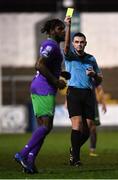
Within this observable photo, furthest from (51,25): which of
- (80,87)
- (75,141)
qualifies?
(75,141)

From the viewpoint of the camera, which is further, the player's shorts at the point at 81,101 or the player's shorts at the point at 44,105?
the player's shorts at the point at 81,101

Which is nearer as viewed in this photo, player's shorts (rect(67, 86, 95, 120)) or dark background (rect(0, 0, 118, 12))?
player's shorts (rect(67, 86, 95, 120))

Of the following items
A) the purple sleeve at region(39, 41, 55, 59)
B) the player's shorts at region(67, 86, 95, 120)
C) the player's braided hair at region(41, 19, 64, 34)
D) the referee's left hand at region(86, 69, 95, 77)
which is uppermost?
the player's braided hair at region(41, 19, 64, 34)

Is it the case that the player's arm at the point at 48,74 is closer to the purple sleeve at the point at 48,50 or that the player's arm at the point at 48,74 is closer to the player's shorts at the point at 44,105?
the purple sleeve at the point at 48,50

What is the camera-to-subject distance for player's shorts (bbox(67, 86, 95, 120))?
504 inches

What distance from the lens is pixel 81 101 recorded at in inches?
507

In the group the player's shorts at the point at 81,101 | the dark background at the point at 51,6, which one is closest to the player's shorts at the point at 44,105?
the player's shorts at the point at 81,101

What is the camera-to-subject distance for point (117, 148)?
18.4m

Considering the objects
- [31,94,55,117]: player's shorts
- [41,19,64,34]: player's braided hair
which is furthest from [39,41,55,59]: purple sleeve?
[31,94,55,117]: player's shorts

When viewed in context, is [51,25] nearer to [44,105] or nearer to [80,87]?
[44,105]

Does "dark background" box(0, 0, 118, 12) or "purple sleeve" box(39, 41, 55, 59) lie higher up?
"purple sleeve" box(39, 41, 55, 59)

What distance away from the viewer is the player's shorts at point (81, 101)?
1281cm

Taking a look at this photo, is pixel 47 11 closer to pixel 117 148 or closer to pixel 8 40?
pixel 8 40

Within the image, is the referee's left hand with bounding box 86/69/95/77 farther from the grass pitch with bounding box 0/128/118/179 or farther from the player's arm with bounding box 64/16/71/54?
the grass pitch with bounding box 0/128/118/179
